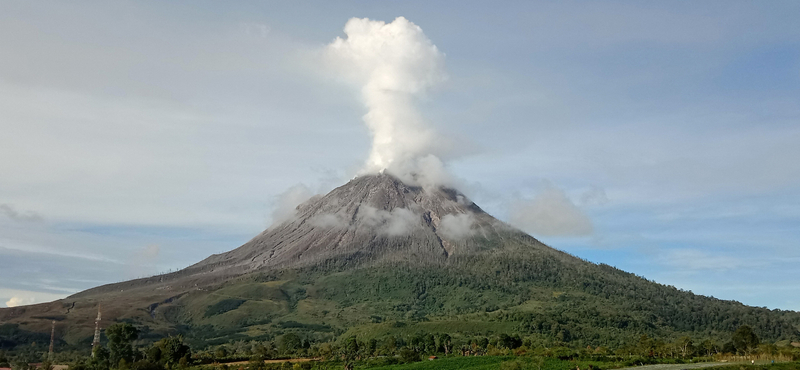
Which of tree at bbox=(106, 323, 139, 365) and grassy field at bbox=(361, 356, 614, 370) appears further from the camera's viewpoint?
tree at bbox=(106, 323, 139, 365)

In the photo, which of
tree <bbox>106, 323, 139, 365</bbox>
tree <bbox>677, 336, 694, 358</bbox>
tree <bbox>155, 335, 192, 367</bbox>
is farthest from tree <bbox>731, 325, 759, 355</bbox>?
tree <bbox>106, 323, 139, 365</bbox>

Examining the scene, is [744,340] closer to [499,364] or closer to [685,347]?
[685,347]

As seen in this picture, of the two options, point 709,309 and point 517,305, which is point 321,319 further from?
point 709,309

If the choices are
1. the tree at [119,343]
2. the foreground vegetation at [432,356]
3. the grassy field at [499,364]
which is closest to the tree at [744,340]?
the foreground vegetation at [432,356]

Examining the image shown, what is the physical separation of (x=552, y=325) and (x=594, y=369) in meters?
87.4

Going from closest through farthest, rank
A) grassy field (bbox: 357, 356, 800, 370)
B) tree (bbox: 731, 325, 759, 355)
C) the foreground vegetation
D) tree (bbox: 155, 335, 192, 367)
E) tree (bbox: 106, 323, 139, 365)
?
grassy field (bbox: 357, 356, 800, 370) → the foreground vegetation → tree (bbox: 155, 335, 192, 367) → tree (bbox: 731, 325, 759, 355) → tree (bbox: 106, 323, 139, 365)

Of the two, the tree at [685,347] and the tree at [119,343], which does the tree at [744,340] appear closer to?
the tree at [685,347]

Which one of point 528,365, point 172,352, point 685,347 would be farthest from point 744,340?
point 172,352

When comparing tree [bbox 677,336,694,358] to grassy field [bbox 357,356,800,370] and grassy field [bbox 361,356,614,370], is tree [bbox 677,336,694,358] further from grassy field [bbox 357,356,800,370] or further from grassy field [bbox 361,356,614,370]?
grassy field [bbox 361,356,614,370]

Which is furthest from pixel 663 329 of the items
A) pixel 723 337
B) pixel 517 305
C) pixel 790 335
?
pixel 517 305

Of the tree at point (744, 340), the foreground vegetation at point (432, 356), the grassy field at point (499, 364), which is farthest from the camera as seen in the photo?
the tree at point (744, 340)

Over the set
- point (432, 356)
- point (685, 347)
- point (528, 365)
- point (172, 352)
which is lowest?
point (528, 365)

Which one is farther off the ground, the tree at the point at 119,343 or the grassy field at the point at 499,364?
the tree at the point at 119,343

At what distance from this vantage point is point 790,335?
15788 centimetres
